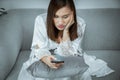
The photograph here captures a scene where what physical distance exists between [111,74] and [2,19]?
30.9 inches

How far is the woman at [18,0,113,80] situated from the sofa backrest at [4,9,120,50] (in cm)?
25

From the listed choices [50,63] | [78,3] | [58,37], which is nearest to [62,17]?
[58,37]

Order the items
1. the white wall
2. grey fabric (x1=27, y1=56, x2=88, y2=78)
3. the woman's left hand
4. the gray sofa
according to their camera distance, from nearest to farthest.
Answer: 1. grey fabric (x1=27, y1=56, x2=88, y2=78)
2. the woman's left hand
3. the gray sofa
4. the white wall

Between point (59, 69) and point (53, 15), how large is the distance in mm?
266

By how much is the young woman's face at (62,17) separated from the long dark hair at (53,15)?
2cm

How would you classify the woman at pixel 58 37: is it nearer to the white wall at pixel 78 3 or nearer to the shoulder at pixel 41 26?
the shoulder at pixel 41 26

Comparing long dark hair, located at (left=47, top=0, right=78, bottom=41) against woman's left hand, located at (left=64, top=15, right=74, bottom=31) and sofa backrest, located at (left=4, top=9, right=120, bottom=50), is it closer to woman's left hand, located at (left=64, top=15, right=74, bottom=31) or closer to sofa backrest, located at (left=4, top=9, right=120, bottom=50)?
woman's left hand, located at (left=64, top=15, right=74, bottom=31)

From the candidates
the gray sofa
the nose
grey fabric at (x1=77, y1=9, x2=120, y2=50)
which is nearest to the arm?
the nose

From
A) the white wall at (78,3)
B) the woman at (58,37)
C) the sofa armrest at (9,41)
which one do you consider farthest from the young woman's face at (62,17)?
the white wall at (78,3)

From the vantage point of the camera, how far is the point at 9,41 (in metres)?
1.28

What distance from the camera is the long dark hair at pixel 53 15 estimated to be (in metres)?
1.05

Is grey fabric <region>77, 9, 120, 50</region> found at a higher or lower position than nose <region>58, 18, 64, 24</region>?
lower

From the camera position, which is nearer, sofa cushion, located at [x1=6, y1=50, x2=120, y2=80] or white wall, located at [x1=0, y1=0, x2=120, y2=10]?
sofa cushion, located at [x1=6, y1=50, x2=120, y2=80]

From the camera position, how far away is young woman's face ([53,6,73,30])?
1.06m
